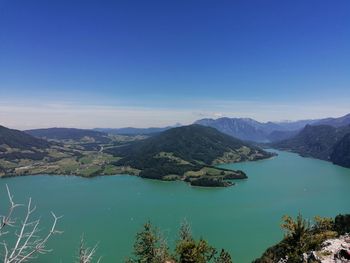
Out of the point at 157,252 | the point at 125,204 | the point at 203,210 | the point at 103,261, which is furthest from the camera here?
the point at 125,204

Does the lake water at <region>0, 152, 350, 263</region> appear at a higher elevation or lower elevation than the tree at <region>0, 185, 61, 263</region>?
lower

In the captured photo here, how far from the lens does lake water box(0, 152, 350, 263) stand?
75375 millimetres

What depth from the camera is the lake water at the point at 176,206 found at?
7538 centimetres

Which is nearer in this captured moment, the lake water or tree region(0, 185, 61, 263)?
tree region(0, 185, 61, 263)

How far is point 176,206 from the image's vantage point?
374 feet

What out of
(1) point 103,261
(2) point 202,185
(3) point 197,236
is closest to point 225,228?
Answer: (3) point 197,236

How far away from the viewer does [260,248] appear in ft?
227

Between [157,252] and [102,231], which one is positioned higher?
[157,252]

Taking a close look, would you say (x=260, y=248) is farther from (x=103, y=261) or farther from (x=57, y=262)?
(x=57, y=262)

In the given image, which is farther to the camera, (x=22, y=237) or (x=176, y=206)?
(x=176, y=206)

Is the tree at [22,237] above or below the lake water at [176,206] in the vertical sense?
above

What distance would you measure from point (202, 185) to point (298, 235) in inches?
5264

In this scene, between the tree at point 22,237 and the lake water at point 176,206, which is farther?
the lake water at point 176,206

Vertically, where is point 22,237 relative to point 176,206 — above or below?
above
